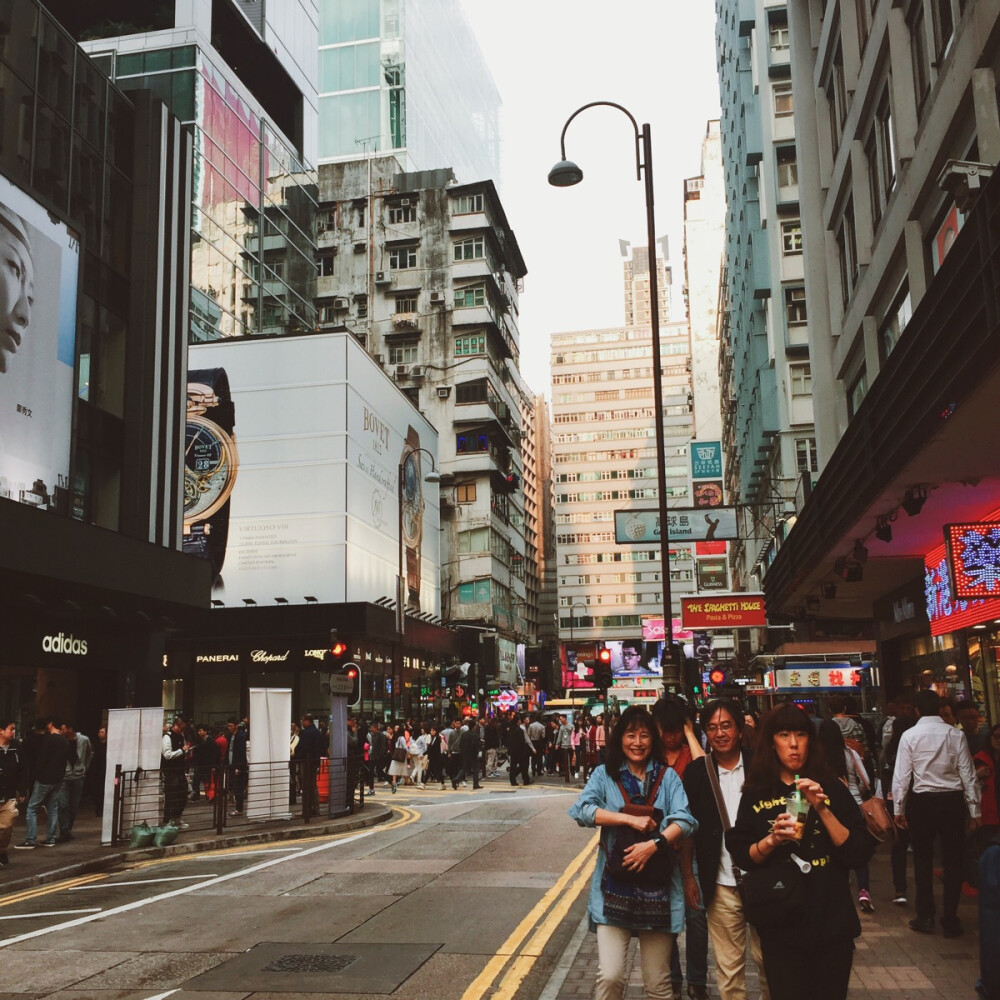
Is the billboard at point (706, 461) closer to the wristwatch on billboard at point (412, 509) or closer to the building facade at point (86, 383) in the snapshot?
the wristwatch on billboard at point (412, 509)

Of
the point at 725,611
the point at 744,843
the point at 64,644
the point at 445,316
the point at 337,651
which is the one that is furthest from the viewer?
the point at 445,316

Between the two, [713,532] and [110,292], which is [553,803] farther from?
[110,292]

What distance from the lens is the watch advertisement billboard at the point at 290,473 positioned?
4350 cm

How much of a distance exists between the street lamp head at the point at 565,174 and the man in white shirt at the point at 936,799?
14.7 m

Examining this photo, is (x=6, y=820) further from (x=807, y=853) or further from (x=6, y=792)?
(x=807, y=853)

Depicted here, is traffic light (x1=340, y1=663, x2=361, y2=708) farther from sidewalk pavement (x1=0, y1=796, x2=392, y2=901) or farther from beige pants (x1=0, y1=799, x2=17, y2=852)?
beige pants (x1=0, y1=799, x2=17, y2=852)

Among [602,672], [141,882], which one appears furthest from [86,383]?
[141,882]

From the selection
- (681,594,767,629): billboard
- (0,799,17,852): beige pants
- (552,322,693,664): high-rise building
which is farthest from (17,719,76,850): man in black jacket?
(552,322,693,664): high-rise building

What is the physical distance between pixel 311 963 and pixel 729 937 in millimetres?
3681

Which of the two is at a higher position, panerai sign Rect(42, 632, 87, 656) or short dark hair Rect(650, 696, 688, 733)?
panerai sign Rect(42, 632, 87, 656)

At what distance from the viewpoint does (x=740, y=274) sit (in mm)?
52656

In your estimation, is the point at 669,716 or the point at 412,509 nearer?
the point at 669,716

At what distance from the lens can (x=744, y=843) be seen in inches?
179

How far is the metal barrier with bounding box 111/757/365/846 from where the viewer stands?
1619 cm
